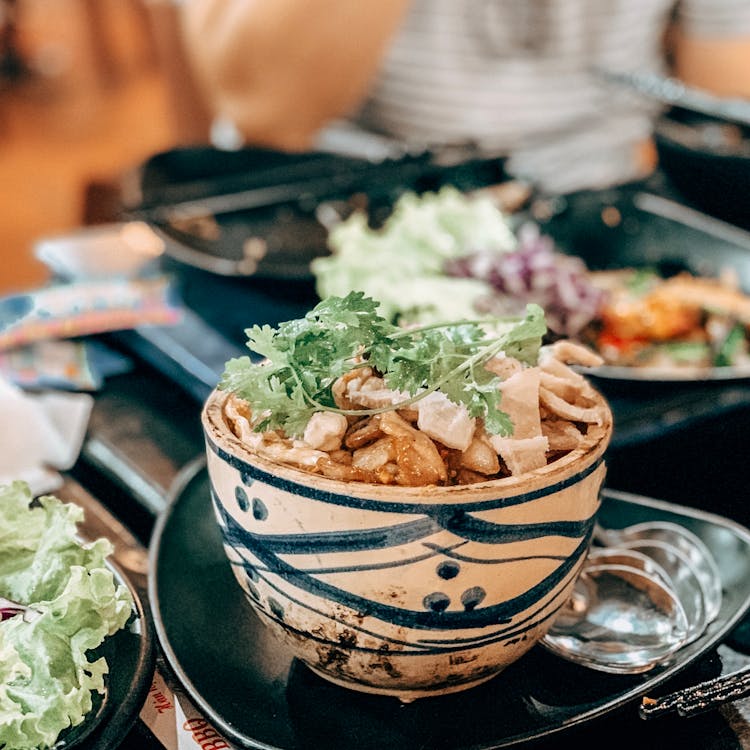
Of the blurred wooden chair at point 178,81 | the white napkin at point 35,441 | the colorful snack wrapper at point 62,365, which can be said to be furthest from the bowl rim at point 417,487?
the blurred wooden chair at point 178,81

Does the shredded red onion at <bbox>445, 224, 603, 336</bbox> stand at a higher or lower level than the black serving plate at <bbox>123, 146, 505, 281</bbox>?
lower

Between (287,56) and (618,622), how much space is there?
2.62m

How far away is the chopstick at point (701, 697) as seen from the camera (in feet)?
2.44

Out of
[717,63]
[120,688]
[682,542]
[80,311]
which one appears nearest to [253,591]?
[120,688]

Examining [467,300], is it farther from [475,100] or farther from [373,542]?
[475,100]

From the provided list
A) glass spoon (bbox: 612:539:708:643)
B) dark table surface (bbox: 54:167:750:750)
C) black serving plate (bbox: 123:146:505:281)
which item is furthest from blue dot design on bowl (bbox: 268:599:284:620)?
black serving plate (bbox: 123:146:505:281)

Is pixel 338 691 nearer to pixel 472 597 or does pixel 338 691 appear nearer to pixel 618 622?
pixel 472 597

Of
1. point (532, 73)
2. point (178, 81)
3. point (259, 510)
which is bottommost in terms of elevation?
point (178, 81)

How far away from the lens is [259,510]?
709 millimetres

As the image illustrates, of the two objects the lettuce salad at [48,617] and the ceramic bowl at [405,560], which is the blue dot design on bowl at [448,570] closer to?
the ceramic bowl at [405,560]

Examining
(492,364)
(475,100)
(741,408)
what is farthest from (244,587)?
(475,100)

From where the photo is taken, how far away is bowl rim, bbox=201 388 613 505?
65 centimetres

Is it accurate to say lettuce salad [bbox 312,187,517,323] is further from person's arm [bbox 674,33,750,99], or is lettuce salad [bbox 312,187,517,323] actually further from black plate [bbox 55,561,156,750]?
person's arm [bbox 674,33,750,99]

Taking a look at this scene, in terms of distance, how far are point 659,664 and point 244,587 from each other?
0.38 metres
